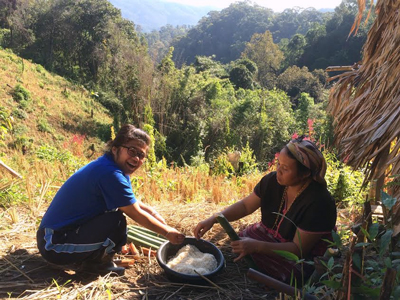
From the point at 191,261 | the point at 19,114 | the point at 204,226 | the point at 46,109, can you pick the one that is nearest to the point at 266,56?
the point at 46,109

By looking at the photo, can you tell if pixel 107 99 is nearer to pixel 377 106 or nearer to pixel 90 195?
pixel 90 195

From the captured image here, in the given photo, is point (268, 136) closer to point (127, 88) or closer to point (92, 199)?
point (127, 88)

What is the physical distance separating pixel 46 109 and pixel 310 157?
19965 millimetres

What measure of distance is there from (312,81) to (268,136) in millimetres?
16220

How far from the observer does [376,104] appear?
8.79 ft

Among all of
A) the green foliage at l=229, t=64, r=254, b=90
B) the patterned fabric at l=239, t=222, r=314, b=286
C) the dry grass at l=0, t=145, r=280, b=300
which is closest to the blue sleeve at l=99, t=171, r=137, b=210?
the dry grass at l=0, t=145, r=280, b=300

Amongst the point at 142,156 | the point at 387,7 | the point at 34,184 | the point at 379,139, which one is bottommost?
the point at 34,184

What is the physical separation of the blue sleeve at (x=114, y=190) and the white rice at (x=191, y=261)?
557 mm

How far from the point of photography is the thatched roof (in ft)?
7.72

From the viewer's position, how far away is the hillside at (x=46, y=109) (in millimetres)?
17306

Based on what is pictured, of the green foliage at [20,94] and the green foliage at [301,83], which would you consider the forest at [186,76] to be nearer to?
the green foliage at [301,83]

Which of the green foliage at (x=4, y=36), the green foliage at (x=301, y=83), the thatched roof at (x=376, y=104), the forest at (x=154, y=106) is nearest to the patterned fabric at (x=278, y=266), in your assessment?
the forest at (x=154, y=106)

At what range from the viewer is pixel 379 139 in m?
2.43

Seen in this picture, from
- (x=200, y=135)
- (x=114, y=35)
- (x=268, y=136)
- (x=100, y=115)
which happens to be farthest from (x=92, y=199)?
(x=114, y=35)
